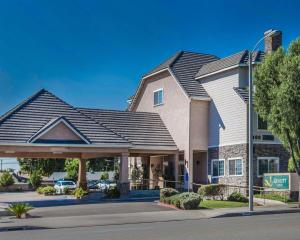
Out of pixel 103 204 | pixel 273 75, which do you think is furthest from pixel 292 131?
pixel 103 204

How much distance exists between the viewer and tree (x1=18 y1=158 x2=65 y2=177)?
7338 centimetres

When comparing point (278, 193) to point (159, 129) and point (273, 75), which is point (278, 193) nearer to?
point (273, 75)

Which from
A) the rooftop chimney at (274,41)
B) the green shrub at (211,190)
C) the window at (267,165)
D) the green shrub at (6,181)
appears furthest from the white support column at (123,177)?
the green shrub at (6,181)

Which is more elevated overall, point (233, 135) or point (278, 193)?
point (233, 135)

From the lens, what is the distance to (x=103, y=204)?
30.6m

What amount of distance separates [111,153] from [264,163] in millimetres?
10674

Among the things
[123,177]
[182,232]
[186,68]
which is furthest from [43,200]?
[182,232]

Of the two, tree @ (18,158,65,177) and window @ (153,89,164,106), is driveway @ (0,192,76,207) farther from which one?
tree @ (18,158,65,177)

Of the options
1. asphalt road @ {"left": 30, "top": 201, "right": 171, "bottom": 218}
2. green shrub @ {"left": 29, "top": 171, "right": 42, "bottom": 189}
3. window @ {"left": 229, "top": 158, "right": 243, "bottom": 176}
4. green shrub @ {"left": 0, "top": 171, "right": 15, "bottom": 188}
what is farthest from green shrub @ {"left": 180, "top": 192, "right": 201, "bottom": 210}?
green shrub @ {"left": 0, "top": 171, "right": 15, "bottom": 188}

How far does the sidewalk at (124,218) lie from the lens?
20.8 metres

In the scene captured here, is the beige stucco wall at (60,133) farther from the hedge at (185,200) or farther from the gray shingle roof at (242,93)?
the gray shingle roof at (242,93)

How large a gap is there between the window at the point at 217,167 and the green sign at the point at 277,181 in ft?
13.3

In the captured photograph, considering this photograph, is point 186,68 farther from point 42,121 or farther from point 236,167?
point 42,121

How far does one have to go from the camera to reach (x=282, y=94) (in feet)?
91.4
